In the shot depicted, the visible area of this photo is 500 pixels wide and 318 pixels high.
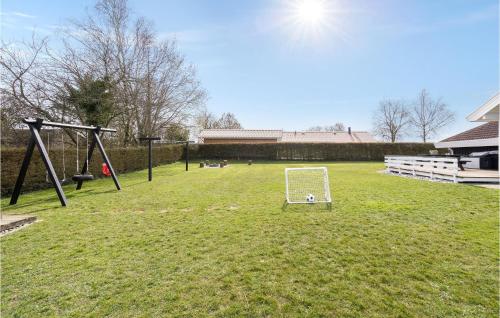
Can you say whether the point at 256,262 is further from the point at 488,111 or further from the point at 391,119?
the point at 391,119

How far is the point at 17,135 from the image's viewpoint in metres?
13.7

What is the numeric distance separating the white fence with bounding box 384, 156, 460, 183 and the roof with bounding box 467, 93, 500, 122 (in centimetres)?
203

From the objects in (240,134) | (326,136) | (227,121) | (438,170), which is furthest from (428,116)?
(438,170)

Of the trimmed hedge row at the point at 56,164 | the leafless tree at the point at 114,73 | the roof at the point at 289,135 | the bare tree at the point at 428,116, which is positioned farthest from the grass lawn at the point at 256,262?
the bare tree at the point at 428,116

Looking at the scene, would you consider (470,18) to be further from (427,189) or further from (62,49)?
(62,49)

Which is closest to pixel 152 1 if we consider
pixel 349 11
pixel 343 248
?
pixel 349 11

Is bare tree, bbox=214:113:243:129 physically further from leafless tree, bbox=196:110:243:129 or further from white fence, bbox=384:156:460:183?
white fence, bbox=384:156:460:183

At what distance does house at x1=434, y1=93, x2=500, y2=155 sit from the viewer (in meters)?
8.34

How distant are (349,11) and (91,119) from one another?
52.8 feet

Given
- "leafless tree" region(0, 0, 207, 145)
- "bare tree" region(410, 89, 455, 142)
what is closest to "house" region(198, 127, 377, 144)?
"bare tree" region(410, 89, 455, 142)

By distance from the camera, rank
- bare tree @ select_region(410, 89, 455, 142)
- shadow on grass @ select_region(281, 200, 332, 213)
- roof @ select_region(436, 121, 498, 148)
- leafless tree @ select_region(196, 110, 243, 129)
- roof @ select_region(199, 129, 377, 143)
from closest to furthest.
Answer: shadow on grass @ select_region(281, 200, 332, 213) < roof @ select_region(436, 121, 498, 148) < roof @ select_region(199, 129, 377, 143) < bare tree @ select_region(410, 89, 455, 142) < leafless tree @ select_region(196, 110, 243, 129)

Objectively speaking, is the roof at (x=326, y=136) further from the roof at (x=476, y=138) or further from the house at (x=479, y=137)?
the roof at (x=476, y=138)

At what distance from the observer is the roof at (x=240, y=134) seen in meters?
38.9

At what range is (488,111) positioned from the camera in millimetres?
8016
